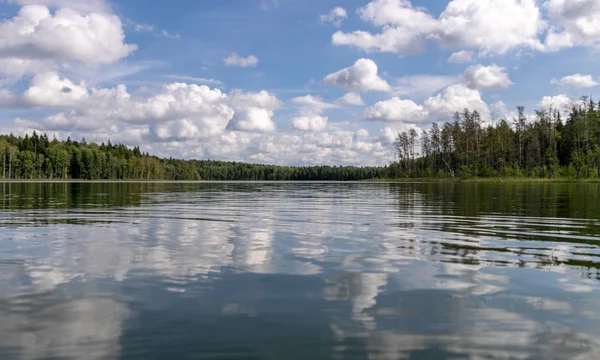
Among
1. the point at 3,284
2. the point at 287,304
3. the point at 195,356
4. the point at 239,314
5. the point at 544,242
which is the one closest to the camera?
the point at 195,356

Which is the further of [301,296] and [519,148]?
[519,148]

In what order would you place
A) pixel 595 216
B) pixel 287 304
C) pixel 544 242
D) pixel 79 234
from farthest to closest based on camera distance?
pixel 595 216 < pixel 79 234 < pixel 544 242 < pixel 287 304

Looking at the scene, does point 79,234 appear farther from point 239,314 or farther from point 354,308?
point 354,308

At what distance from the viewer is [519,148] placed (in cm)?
15138

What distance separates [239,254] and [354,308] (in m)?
7.00

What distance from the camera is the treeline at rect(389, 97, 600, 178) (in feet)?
423

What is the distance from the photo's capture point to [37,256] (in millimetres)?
14812

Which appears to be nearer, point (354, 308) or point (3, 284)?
point (354, 308)

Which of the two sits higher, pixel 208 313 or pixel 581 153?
pixel 581 153

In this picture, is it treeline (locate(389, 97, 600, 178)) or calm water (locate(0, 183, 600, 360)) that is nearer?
calm water (locate(0, 183, 600, 360))

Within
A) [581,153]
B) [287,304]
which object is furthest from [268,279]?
[581,153]

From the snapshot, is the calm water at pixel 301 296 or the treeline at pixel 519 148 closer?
the calm water at pixel 301 296

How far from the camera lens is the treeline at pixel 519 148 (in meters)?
129

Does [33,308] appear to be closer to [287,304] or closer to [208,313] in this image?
[208,313]
